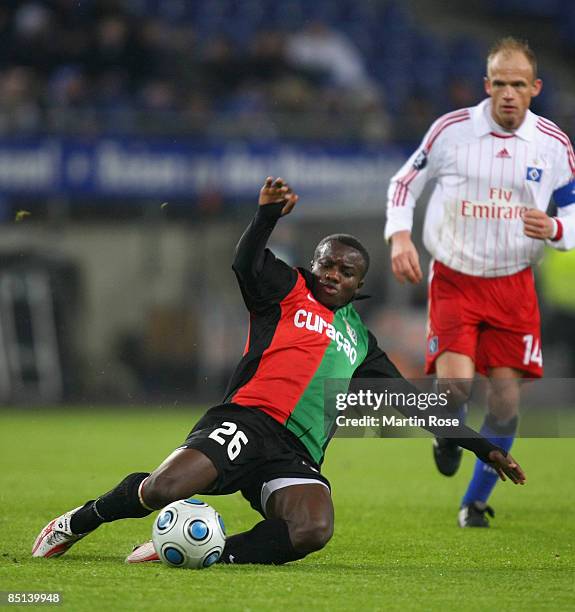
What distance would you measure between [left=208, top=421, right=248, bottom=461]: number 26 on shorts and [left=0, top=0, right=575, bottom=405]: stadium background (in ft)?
34.0

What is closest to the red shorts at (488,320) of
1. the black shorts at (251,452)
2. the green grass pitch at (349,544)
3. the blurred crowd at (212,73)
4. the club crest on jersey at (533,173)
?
the club crest on jersey at (533,173)

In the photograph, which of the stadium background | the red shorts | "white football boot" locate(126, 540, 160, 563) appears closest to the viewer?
"white football boot" locate(126, 540, 160, 563)

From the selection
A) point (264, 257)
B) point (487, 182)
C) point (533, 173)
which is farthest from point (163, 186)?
point (264, 257)

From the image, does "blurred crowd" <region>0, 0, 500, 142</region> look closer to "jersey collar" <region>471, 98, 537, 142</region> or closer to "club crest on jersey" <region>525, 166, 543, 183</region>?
"jersey collar" <region>471, 98, 537, 142</region>

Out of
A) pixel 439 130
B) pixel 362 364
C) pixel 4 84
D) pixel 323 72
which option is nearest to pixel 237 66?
pixel 323 72

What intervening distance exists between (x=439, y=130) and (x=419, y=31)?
42.9ft

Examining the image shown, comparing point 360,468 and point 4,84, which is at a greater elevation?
point 4,84

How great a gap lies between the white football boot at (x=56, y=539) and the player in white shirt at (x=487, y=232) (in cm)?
248

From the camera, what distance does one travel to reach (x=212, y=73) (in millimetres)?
16672

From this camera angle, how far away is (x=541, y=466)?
34.4ft

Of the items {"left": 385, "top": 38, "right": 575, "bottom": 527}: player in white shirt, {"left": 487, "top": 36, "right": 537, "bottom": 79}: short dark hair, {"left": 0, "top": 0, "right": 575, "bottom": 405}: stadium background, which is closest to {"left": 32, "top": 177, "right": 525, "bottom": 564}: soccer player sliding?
{"left": 385, "top": 38, "right": 575, "bottom": 527}: player in white shirt

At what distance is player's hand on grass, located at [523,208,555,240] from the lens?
6480mm

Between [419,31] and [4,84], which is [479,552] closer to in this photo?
[4,84]

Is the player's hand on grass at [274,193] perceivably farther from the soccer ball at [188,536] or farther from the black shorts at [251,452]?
the soccer ball at [188,536]
